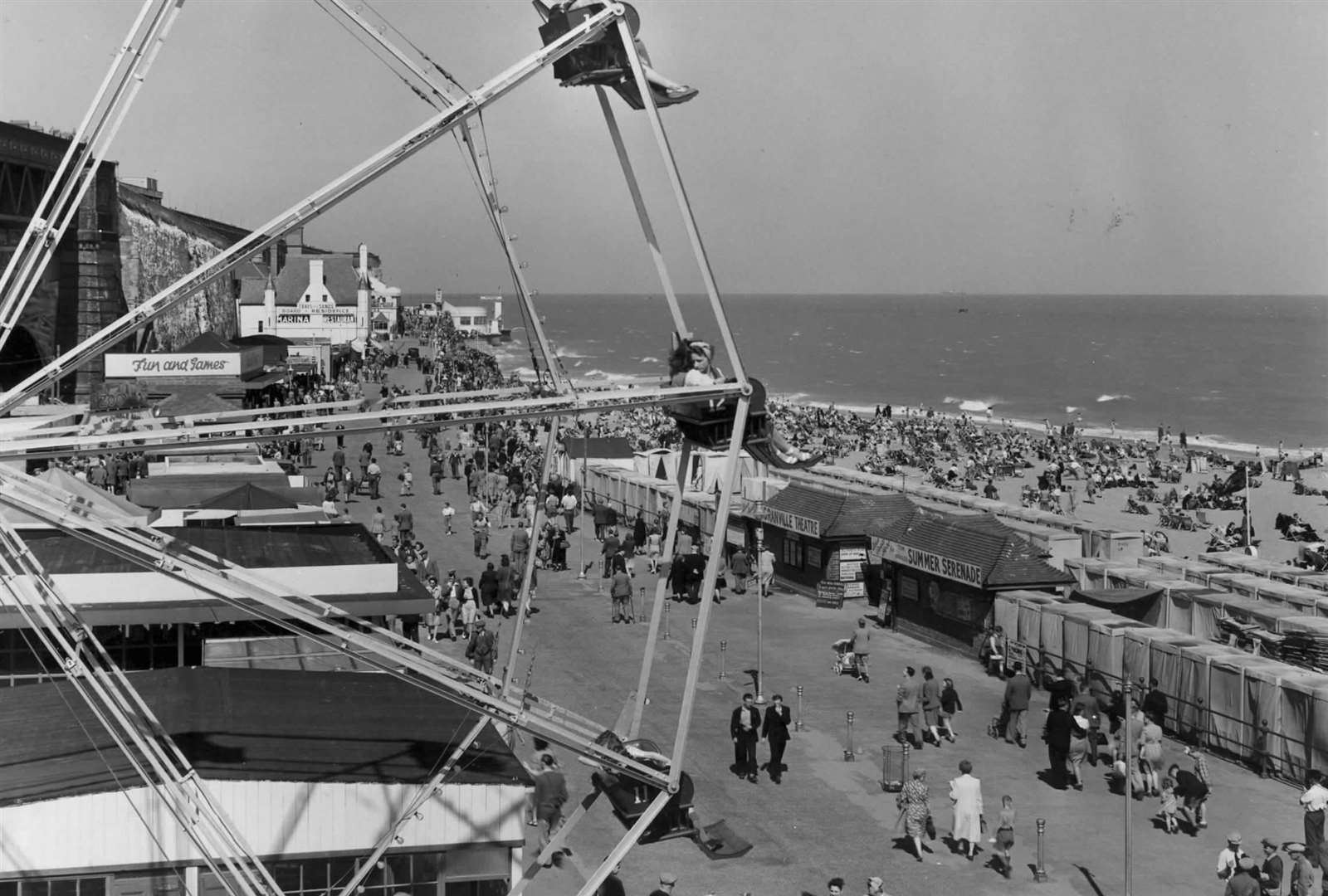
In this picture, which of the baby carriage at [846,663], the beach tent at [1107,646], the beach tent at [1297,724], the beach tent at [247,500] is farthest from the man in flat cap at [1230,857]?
the beach tent at [247,500]

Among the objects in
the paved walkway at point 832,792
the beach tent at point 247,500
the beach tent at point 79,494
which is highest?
the beach tent at point 79,494

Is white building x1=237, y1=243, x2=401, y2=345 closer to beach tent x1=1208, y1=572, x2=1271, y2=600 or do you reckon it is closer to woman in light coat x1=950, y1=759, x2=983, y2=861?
beach tent x1=1208, y1=572, x2=1271, y2=600

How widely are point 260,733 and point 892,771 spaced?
31.9ft

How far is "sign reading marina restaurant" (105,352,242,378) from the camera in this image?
48438mm

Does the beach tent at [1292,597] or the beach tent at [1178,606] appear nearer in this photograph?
the beach tent at [1292,597]

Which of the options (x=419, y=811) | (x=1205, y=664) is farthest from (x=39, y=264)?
(x=1205, y=664)

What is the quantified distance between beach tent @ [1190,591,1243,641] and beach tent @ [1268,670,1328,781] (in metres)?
5.29

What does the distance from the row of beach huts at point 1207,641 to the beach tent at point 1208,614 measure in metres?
0.02

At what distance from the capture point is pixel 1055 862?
1691 cm

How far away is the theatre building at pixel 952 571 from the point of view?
88.6ft

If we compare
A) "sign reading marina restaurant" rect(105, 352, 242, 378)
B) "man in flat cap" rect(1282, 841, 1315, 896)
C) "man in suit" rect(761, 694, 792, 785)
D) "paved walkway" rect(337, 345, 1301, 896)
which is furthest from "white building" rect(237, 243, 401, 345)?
"man in flat cap" rect(1282, 841, 1315, 896)

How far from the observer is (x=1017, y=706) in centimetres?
2156

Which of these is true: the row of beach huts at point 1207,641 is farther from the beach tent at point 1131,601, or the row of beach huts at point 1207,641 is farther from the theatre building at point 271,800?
the theatre building at point 271,800

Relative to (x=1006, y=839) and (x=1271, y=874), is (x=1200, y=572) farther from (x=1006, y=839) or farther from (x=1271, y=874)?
(x=1271, y=874)
